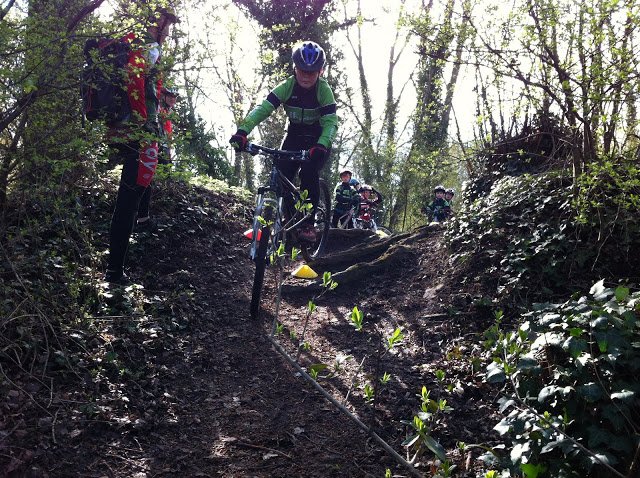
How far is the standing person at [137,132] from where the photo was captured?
3.38 m

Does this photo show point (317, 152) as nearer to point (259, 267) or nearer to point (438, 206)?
point (259, 267)

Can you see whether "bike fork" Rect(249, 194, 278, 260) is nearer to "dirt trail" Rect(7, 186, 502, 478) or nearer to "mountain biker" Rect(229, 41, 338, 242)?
"mountain biker" Rect(229, 41, 338, 242)

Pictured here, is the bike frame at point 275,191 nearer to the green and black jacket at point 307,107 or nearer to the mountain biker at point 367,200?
the green and black jacket at point 307,107

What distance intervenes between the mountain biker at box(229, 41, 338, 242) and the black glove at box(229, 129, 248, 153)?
7 cm

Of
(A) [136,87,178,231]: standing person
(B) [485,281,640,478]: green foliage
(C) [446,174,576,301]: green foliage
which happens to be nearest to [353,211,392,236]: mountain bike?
(C) [446,174,576,301]: green foliage

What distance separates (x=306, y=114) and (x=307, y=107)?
0.25 feet

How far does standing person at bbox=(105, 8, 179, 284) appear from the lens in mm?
3385

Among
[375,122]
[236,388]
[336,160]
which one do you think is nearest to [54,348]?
[236,388]

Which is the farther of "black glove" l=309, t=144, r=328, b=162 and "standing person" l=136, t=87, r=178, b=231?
"black glove" l=309, t=144, r=328, b=162

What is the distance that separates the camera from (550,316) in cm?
262

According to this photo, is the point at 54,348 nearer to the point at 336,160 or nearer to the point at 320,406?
the point at 320,406

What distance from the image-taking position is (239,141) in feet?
16.1

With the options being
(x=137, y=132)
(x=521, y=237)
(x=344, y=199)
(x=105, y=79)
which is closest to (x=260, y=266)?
(x=137, y=132)

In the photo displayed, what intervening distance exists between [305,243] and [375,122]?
19.3m
